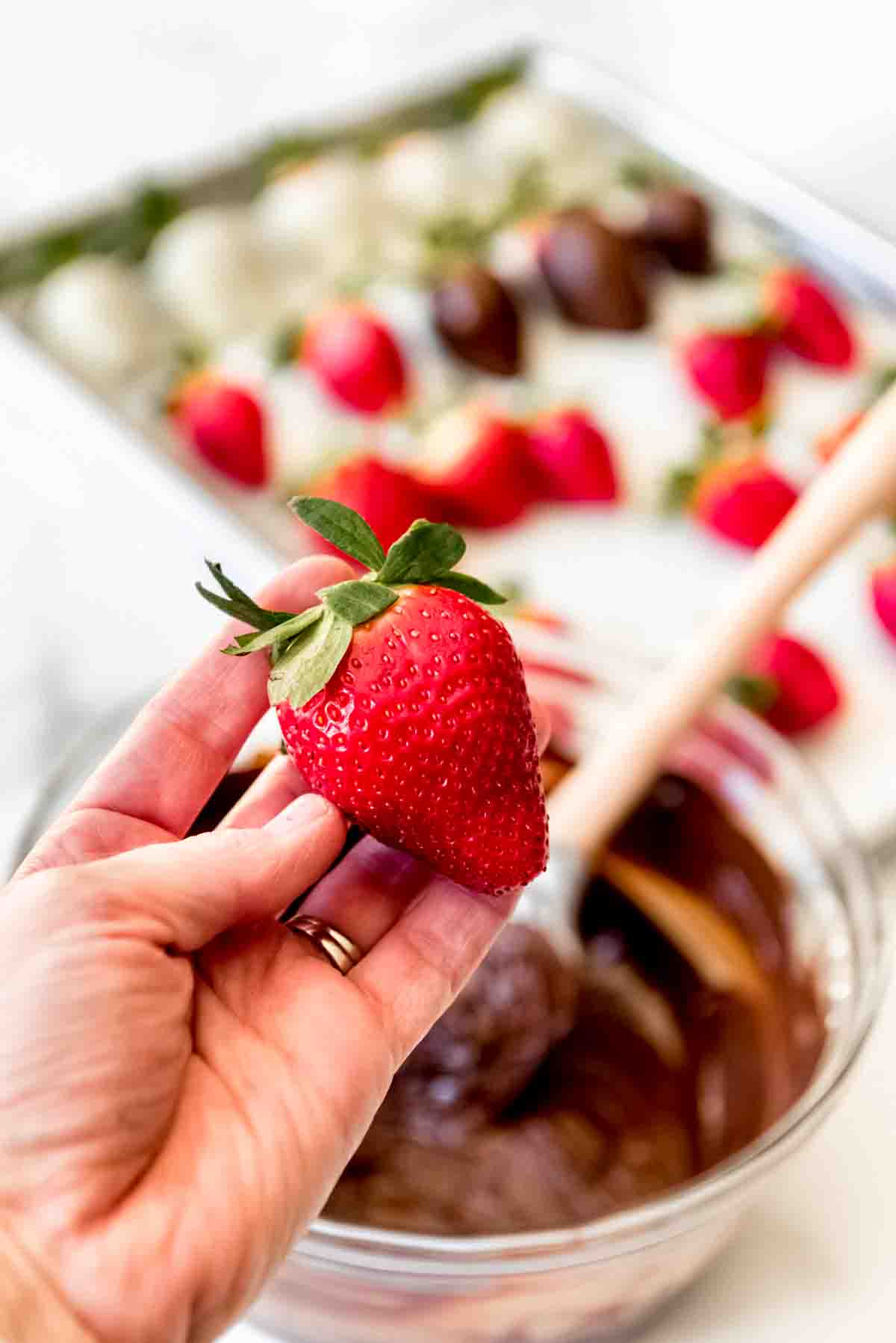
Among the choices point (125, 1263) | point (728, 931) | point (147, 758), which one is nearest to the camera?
point (125, 1263)

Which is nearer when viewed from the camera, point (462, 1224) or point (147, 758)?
point (147, 758)

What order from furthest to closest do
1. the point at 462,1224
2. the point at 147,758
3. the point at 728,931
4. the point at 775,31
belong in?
the point at 775,31
the point at 728,931
the point at 462,1224
the point at 147,758

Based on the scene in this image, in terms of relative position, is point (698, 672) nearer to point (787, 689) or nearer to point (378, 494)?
point (787, 689)

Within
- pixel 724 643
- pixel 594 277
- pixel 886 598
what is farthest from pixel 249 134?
pixel 724 643

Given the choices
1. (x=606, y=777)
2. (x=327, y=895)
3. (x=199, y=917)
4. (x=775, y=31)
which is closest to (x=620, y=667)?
(x=606, y=777)

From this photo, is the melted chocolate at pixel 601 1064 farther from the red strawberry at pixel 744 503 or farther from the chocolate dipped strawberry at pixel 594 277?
the chocolate dipped strawberry at pixel 594 277

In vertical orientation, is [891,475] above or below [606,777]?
above

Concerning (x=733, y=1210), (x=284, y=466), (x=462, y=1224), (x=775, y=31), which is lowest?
(x=284, y=466)

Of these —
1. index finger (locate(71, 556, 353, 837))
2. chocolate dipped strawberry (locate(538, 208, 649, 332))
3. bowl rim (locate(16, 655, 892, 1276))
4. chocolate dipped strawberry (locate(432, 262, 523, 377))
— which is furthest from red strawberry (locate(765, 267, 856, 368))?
index finger (locate(71, 556, 353, 837))

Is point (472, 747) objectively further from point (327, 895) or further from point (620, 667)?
point (620, 667)
